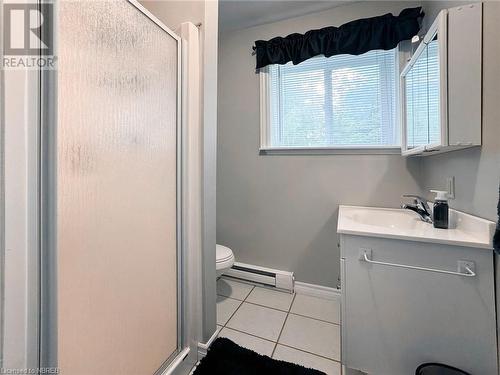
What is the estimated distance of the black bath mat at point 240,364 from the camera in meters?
1.21

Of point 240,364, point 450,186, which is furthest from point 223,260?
point 450,186

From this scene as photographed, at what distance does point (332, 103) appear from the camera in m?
1.94

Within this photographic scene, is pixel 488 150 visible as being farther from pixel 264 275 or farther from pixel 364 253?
pixel 264 275

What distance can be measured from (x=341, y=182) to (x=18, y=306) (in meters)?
1.93

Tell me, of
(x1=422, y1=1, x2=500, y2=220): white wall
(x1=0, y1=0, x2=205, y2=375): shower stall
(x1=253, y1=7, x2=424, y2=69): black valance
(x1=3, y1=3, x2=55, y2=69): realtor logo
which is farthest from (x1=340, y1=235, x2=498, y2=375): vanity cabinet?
(x1=253, y1=7, x2=424, y2=69): black valance

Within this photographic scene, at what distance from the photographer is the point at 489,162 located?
984mm

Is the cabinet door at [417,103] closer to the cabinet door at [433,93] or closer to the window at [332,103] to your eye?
the cabinet door at [433,93]

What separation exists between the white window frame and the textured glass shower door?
1.11 m


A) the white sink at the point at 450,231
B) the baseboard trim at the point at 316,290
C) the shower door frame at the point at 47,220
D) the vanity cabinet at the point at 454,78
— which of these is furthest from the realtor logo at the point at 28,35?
the baseboard trim at the point at 316,290

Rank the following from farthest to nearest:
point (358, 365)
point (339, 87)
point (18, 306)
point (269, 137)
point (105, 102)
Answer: point (269, 137) → point (339, 87) → point (358, 365) → point (105, 102) → point (18, 306)

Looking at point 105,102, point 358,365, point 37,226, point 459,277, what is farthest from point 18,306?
point 459,277

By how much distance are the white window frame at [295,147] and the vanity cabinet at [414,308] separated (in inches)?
38.6

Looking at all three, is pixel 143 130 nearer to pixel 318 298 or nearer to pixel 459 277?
pixel 459 277

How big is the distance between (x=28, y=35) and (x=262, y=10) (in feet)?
6.33
